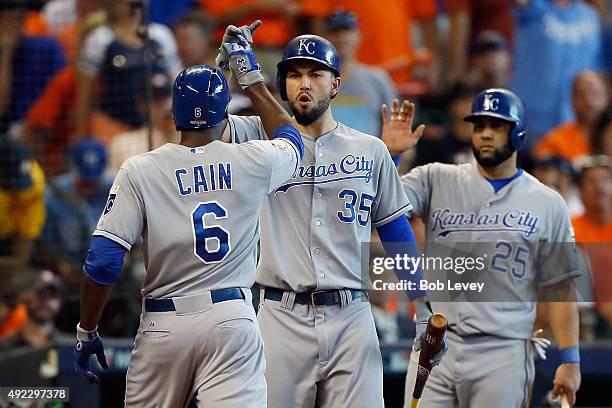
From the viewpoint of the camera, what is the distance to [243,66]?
509 centimetres

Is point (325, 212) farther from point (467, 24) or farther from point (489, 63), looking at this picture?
point (467, 24)

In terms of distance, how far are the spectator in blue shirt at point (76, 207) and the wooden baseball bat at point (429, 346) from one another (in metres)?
3.41

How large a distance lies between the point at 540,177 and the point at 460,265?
2893 mm

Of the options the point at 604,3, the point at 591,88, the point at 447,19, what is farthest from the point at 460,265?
the point at 604,3

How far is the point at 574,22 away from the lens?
10117 millimetres

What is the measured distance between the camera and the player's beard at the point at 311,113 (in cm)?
528

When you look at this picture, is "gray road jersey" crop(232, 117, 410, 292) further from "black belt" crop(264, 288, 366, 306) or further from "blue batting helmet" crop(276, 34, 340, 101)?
"blue batting helmet" crop(276, 34, 340, 101)

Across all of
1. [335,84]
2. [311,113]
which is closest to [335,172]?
[311,113]

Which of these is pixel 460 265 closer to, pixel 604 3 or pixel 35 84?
pixel 35 84

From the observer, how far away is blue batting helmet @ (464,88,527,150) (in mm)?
5887

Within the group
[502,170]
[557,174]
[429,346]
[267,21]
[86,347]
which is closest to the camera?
[86,347]

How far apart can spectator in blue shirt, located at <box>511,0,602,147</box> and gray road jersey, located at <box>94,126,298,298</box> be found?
5.57 meters

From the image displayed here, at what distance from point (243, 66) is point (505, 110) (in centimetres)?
152

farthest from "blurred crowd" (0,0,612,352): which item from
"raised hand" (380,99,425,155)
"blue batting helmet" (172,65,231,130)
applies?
"blue batting helmet" (172,65,231,130)
